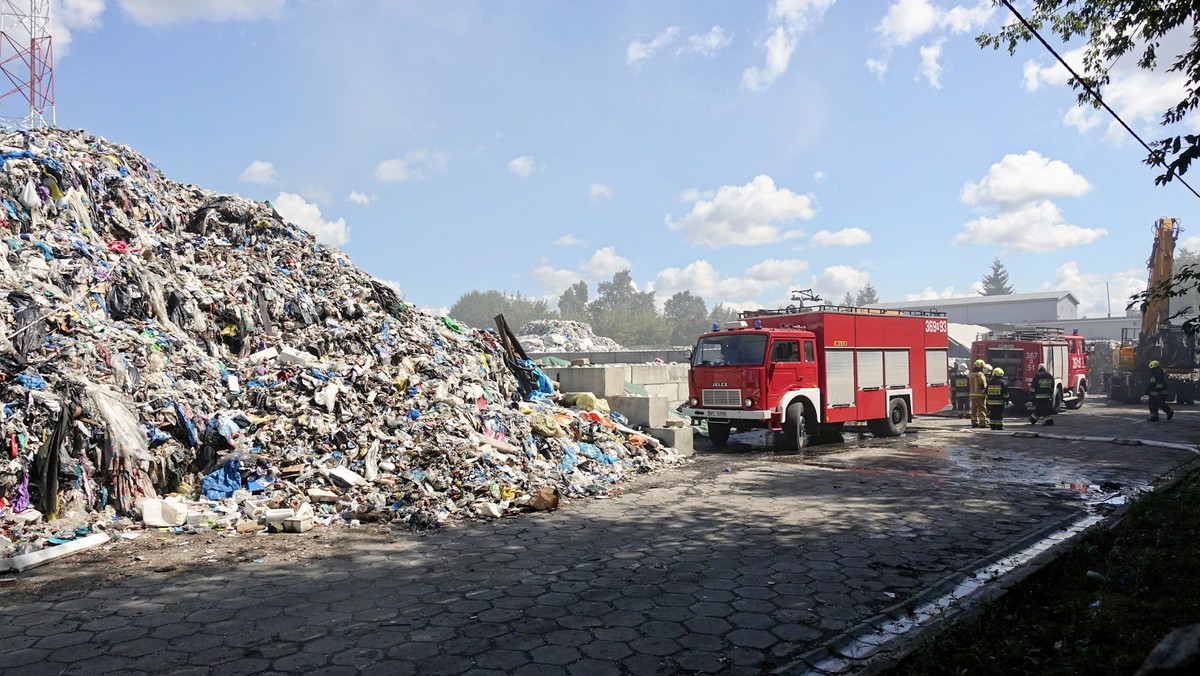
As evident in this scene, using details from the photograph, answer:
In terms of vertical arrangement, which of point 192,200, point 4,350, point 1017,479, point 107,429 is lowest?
point 1017,479

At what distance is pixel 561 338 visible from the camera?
1544 inches

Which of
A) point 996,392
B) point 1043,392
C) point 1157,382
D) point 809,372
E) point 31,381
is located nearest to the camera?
point 31,381

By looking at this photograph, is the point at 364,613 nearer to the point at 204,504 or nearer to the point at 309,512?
the point at 309,512

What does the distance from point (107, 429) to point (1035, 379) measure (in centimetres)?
2034

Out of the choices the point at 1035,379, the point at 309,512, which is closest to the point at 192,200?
the point at 309,512

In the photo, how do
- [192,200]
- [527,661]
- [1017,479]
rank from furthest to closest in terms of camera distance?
1. [192,200]
2. [1017,479]
3. [527,661]

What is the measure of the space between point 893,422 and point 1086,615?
11747 millimetres

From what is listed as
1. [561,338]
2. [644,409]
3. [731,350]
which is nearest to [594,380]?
[644,409]

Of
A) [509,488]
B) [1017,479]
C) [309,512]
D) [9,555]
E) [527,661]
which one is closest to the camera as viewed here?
[527,661]

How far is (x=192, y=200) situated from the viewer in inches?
560

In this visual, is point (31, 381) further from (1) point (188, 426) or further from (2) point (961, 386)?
(2) point (961, 386)

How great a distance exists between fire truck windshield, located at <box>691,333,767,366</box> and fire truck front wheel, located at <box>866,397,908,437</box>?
427 cm

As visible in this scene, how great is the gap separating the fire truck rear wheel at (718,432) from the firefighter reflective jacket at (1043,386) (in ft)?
33.7

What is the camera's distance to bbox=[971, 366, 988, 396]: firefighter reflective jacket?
1628 centimetres
